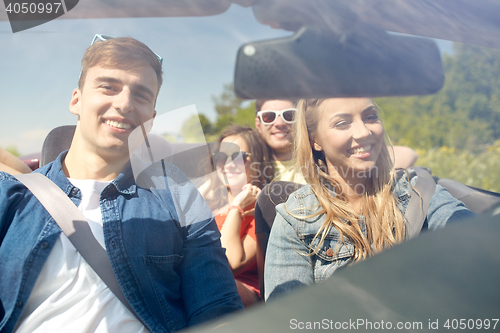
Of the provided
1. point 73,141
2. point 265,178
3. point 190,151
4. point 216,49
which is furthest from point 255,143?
point 73,141

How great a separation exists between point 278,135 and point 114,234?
0.98m

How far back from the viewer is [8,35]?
1.63 meters

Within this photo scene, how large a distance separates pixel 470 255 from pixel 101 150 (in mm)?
1536

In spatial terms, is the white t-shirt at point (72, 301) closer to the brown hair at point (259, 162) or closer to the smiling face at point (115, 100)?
the smiling face at point (115, 100)

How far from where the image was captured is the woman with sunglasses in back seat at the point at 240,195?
6.02ft

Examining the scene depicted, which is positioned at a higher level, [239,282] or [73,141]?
[73,141]

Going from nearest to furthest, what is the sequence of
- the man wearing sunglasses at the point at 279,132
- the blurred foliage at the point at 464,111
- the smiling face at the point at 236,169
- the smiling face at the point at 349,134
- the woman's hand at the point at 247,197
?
the blurred foliage at the point at 464,111
the smiling face at the point at 349,134
the man wearing sunglasses at the point at 279,132
the smiling face at the point at 236,169
the woman's hand at the point at 247,197

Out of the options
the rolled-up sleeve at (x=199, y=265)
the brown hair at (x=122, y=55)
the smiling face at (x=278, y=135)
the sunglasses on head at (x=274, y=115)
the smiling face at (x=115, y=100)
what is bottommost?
the rolled-up sleeve at (x=199, y=265)

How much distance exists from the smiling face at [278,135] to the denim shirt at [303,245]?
0.83ft

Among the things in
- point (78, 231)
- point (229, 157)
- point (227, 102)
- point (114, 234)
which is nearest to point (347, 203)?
point (229, 157)

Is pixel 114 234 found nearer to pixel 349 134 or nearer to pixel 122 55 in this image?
pixel 122 55

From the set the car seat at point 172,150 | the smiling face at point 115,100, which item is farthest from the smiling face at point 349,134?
the smiling face at point 115,100

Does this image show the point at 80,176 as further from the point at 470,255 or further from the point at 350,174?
the point at 470,255

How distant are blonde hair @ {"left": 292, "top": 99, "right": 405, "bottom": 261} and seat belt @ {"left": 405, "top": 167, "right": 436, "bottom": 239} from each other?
4cm
